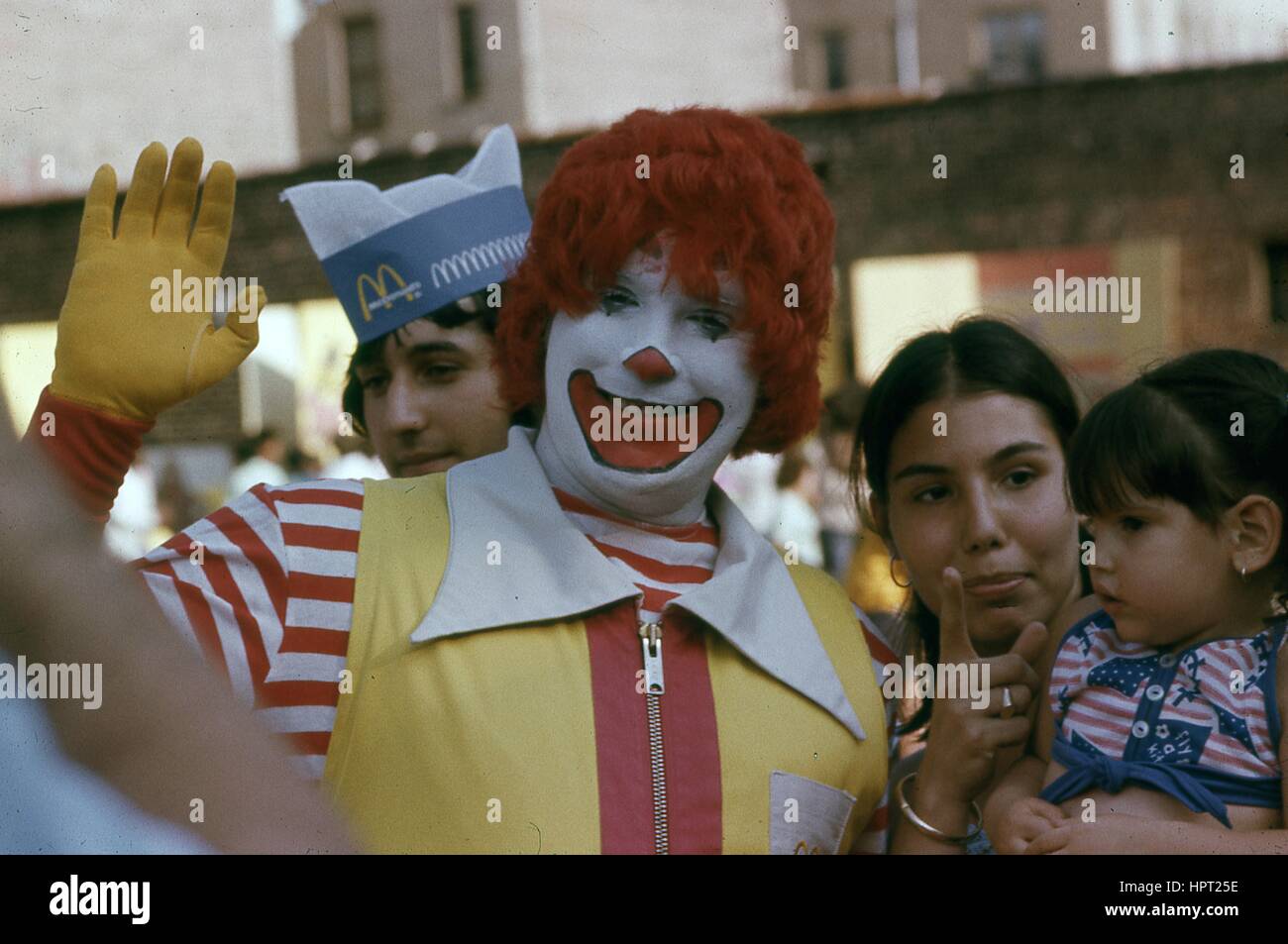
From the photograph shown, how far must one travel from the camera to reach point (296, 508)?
158 cm

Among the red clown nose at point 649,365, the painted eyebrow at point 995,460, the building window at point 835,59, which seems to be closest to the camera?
the red clown nose at point 649,365

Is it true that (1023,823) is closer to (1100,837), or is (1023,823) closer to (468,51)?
(1100,837)

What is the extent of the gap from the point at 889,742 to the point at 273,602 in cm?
79

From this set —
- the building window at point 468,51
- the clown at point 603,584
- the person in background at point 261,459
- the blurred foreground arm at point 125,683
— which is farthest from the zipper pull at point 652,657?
the building window at point 468,51

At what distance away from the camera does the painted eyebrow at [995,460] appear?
1871 mm

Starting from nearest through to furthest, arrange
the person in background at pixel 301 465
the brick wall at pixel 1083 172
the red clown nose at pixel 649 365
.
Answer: the red clown nose at pixel 649 365 → the person in background at pixel 301 465 → the brick wall at pixel 1083 172

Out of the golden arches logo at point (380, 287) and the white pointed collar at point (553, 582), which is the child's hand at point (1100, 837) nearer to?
the white pointed collar at point (553, 582)

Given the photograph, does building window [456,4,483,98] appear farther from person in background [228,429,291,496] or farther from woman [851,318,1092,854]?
woman [851,318,1092,854]

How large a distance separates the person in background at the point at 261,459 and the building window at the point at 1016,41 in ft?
22.9

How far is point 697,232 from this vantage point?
1.70m

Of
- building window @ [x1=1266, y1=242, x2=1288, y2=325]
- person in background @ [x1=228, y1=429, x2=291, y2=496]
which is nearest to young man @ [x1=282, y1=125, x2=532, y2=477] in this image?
person in background @ [x1=228, y1=429, x2=291, y2=496]
